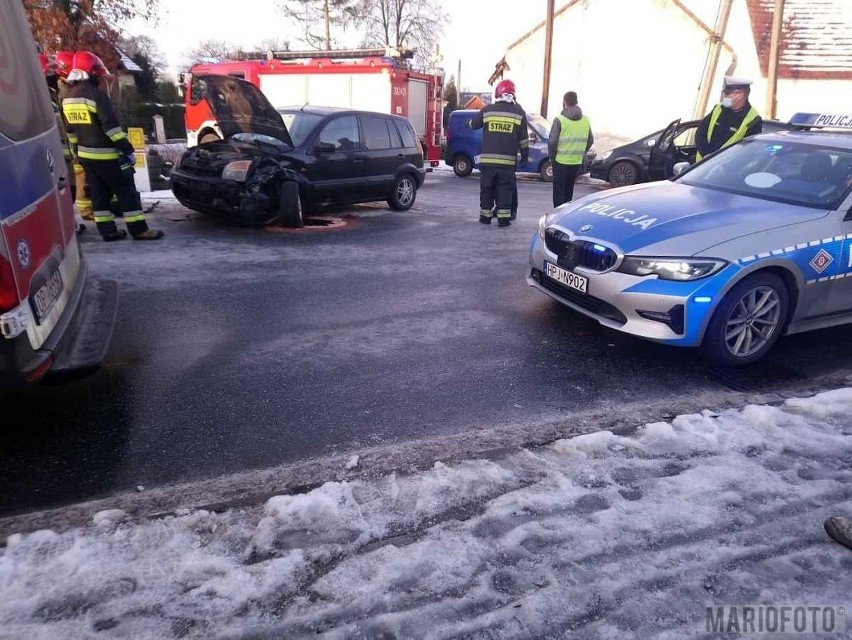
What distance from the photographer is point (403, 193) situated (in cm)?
1113

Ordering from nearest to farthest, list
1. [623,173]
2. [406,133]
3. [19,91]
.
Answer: [19,91] → [406,133] → [623,173]

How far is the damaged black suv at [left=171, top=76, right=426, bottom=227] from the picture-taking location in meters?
8.43

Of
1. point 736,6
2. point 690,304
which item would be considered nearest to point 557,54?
point 736,6

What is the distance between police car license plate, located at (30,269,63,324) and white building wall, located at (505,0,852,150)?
2332cm

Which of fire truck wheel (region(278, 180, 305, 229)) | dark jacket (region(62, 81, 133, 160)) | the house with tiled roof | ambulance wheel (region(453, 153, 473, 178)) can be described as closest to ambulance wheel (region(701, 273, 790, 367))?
fire truck wheel (region(278, 180, 305, 229))

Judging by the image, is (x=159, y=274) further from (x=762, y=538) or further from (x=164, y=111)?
(x=164, y=111)

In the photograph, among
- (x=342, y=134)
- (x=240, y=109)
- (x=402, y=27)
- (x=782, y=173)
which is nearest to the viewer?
(x=782, y=173)

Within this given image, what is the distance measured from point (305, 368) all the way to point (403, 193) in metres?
7.27

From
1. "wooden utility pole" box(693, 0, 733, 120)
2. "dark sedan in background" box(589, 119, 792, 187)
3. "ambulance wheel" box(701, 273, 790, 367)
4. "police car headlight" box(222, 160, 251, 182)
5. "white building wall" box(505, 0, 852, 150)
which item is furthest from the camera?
"white building wall" box(505, 0, 852, 150)

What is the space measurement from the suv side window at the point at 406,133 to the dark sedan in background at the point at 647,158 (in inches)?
258

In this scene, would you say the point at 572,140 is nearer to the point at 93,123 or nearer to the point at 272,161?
the point at 272,161

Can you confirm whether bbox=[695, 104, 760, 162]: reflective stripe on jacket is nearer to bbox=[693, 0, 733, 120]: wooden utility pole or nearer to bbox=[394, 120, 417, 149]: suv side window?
bbox=[394, 120, 417, 149]: suv side window

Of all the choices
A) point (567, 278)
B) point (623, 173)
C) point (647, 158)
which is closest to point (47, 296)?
point (567, 278)

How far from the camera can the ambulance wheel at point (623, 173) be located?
52.5ft
